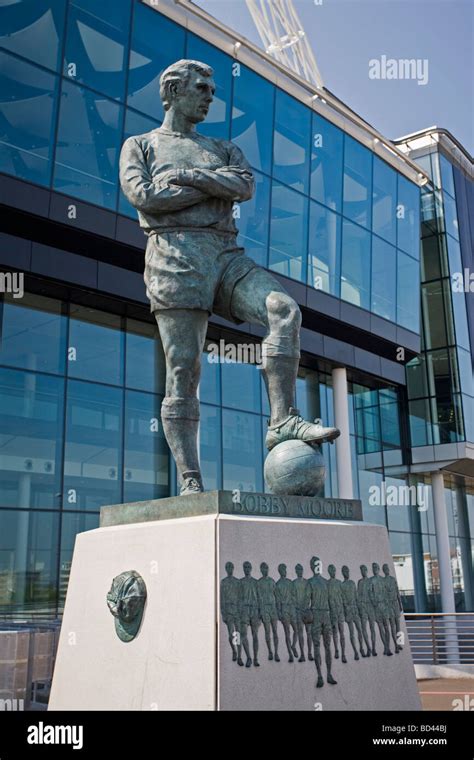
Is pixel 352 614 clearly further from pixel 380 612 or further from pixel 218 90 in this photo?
pixel 218 90

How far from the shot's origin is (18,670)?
26.6 feet

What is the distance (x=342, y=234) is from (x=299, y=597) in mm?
16963

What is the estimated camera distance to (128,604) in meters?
4.02

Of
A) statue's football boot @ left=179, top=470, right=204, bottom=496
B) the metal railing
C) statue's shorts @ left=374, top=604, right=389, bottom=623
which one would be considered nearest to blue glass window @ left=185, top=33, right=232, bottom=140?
the metal railing

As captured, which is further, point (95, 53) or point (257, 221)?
point (257, 221)

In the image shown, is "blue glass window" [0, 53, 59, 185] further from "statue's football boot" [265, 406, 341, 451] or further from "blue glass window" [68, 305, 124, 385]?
"statue's football boot" [265, 406, 341, 451]

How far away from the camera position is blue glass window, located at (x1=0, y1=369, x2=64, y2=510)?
13695mm

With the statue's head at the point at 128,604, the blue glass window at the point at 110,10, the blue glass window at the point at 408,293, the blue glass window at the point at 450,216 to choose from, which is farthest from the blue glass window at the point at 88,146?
the blue glass window at the point at 450,216

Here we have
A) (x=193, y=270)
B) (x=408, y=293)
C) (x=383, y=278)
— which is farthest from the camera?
(x=408, y=293)

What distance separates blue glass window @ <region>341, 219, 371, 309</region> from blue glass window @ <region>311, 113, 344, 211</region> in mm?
882

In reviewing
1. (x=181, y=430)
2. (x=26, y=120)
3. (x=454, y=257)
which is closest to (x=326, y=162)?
(x=26, y=120)

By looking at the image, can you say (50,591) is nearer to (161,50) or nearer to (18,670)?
(18,670)

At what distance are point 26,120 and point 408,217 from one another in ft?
42.8

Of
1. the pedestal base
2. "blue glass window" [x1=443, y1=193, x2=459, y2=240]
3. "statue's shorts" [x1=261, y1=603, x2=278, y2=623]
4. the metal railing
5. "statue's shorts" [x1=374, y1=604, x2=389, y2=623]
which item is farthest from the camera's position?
"blue glass window" [x1=443, y1=193, x2=459, y2=240]
